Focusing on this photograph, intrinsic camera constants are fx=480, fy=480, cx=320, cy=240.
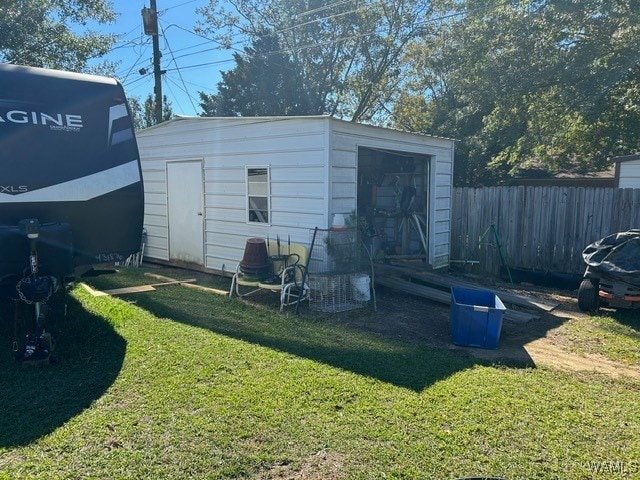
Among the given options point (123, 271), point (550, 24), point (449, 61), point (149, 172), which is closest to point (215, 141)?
point (149, 172)

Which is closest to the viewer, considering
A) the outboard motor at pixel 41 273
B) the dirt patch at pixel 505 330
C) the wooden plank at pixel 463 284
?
the outboard motor at pixel 41 273

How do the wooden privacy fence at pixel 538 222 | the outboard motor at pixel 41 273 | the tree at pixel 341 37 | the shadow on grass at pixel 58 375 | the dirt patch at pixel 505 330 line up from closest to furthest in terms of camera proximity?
the shadow on grass at pixel 58 375
the outboard motor at pixel 41 273
the dirt patch at pixel 505 330
the wooden privacy fence at pixel 538 222
the tree at pixel 341 37

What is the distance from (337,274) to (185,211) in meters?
3.89

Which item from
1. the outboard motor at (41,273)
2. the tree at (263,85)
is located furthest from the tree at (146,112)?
the outboard motor at (41,273)

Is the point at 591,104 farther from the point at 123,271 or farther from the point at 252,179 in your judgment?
the point at 123,271

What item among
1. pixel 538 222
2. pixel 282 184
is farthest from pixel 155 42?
pixel 538 222

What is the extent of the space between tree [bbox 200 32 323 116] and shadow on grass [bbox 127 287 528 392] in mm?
16236

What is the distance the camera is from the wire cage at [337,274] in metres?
6.29

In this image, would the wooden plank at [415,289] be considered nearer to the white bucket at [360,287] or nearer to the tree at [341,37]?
the white bucket at [360,287]

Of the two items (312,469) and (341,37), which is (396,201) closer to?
(312,469)

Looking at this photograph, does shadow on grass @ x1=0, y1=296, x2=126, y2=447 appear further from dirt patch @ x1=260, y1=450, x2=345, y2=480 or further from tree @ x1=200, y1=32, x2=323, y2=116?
tree @ x1=200, y1=32, x2=323, y2=116

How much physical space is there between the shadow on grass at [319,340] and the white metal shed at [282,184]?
158 cm

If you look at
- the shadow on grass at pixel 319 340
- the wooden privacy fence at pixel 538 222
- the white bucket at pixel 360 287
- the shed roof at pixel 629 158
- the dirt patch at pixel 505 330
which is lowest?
the dirt patch at pixel 505 330

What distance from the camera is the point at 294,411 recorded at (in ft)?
10.8
